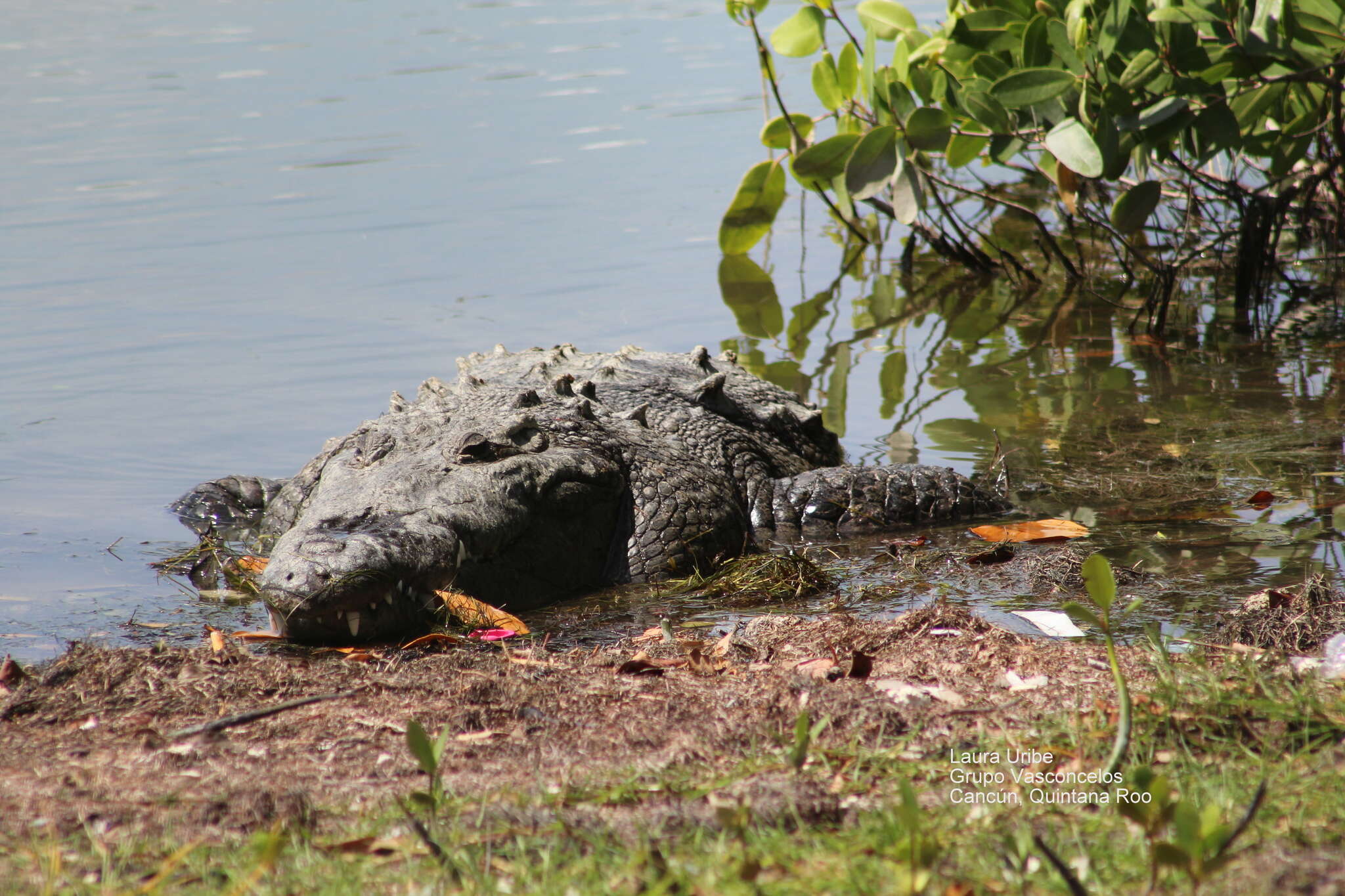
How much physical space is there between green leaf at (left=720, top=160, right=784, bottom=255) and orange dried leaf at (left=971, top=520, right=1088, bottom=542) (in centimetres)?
443

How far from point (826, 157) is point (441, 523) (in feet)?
14.6

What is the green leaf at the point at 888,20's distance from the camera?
26.5 ft

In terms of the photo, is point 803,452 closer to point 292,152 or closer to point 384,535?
point 384,535

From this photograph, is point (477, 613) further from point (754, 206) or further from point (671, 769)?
point (754, 206)

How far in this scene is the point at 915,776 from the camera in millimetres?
2336

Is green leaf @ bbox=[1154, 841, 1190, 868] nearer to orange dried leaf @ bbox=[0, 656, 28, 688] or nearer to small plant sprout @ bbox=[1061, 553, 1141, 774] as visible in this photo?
small plant sprout @ bbox=[1061, 553, 1141, 774]

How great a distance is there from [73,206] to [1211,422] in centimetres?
1026

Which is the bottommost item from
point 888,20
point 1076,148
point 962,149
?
point 1076,148

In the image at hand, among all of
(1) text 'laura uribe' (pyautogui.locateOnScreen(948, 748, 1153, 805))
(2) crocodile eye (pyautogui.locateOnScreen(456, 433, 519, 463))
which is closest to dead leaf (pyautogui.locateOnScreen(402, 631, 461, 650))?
(2) crocodile eye (pyautogui.locateOnScreen(456, 433, 519, 463))

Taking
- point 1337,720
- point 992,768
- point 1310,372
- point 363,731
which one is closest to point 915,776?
point 992,768

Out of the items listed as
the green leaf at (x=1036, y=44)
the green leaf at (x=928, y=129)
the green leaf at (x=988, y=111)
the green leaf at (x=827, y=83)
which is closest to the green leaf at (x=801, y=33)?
the green leaf at (x=827, y=83)

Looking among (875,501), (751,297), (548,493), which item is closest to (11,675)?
(548,493)

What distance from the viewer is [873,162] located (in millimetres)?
7184

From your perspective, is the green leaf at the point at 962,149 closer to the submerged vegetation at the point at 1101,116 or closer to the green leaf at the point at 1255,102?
the submerged vegetation at the point at 1101,116
